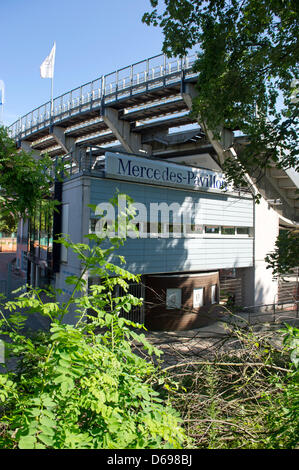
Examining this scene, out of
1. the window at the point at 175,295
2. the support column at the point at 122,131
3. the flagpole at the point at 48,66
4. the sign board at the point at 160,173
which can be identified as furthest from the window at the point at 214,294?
the flagpole at the point at 48,66

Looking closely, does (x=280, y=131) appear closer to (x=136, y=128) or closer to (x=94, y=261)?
(x=94, y=261)

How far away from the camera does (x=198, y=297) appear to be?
15.9 m

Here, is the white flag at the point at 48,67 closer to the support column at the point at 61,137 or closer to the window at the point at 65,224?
Result: the support column at the point at 61,137

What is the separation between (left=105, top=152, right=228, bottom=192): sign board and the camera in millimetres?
13354

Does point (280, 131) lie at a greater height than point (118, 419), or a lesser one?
greater

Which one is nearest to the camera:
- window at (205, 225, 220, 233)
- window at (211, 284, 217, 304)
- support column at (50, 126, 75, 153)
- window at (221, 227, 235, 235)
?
window at (211, 284, 217, 304)

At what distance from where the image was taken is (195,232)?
16.5 meters

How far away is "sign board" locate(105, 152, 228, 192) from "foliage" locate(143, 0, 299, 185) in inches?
102

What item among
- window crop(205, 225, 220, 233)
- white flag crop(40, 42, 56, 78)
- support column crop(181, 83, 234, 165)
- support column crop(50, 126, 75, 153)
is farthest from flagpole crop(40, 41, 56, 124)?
window crop(205, 225, 220, 233)

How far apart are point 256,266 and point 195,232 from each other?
571 cm

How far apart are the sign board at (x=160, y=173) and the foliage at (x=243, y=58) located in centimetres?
258

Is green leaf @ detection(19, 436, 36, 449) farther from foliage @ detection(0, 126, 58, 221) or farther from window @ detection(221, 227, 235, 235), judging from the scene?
window @ detection(221, 227, 235, 235)

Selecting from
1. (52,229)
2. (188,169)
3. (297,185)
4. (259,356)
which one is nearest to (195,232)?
(188,169)

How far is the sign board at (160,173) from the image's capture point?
13.4 meters
